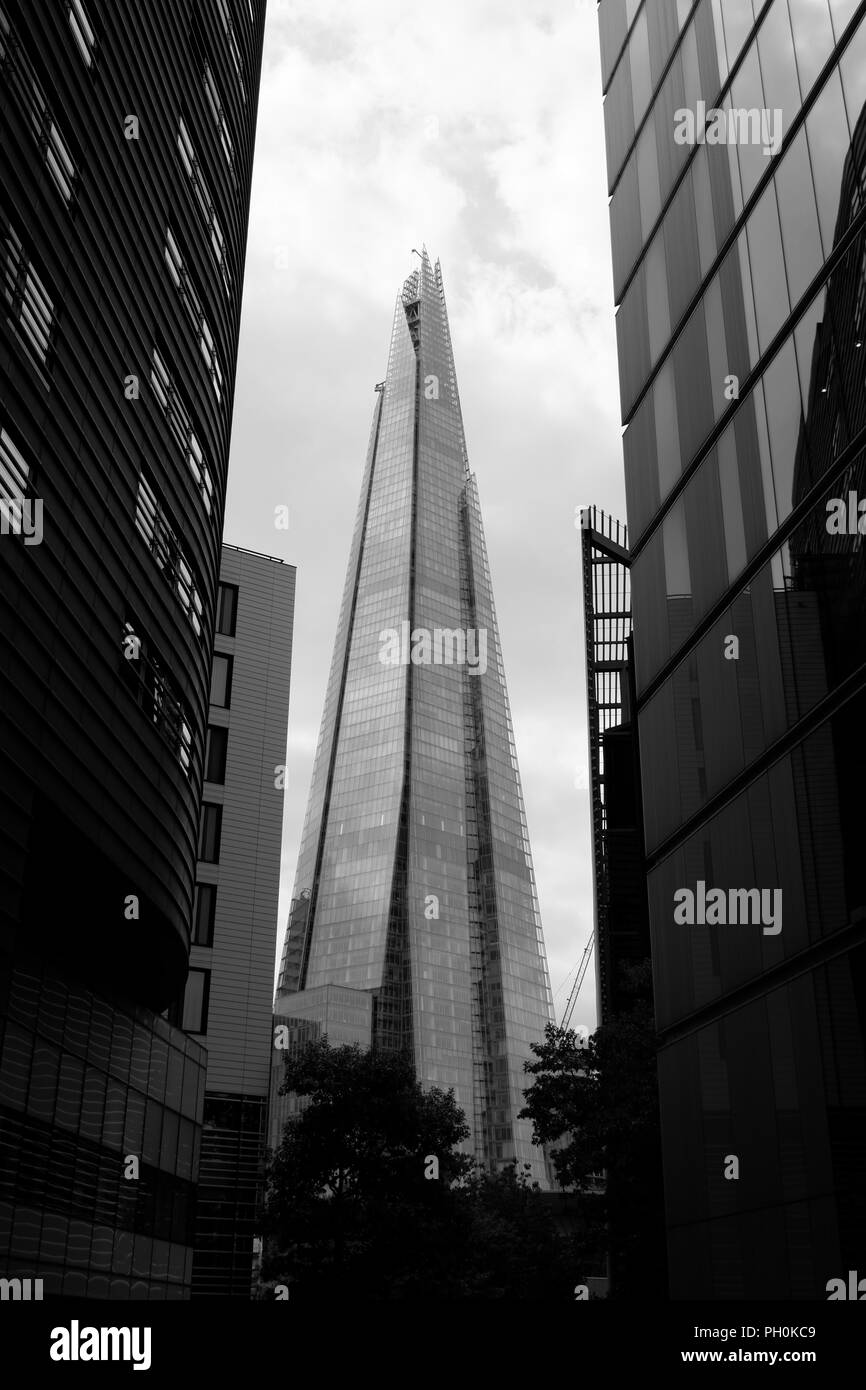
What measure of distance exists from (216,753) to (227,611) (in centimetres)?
622

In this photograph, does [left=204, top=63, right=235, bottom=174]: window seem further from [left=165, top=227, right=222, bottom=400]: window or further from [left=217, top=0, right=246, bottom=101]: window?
[left=165, top=227, right=222, bottom=400]: window

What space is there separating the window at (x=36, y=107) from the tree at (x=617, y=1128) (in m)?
24.3

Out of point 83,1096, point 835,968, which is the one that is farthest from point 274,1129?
point 835,968

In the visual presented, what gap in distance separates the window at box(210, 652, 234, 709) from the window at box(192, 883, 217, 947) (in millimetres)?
7673

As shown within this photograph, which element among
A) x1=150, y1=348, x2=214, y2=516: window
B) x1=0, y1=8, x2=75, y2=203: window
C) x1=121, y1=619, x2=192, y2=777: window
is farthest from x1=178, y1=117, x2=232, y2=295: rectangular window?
x1=121, y1=619, x2=192, y2=777: window

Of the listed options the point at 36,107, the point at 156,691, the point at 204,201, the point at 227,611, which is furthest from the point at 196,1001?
the point at 36,107

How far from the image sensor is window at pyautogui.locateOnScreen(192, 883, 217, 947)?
44531 mm

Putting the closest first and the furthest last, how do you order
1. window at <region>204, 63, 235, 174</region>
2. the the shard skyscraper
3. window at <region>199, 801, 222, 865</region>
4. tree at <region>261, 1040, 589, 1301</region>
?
window at <region>204, 63, 235, 174</region> → tree at <region>261, 1040, 589, 1301</region> → window at <region>199, 801, 222, 865</region> → the the shard skyscraper

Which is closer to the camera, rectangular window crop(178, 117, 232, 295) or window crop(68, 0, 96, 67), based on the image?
window crop(68, 0, 96, 67)

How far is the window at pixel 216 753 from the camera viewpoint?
47031 millimetres

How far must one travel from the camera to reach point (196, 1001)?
4325 cm

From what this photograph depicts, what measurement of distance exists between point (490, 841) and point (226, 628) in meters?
148
